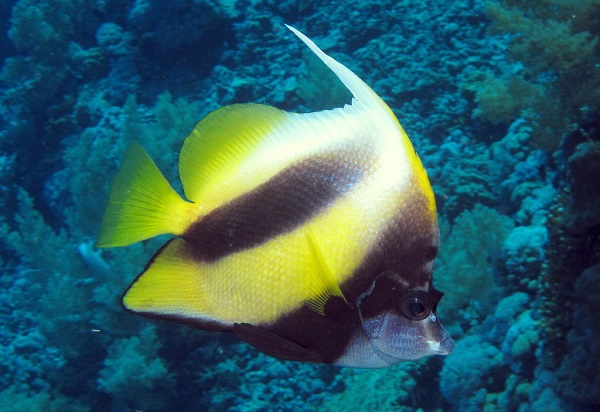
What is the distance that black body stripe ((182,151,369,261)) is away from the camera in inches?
33.7

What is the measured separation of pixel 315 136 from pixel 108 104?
958 centimetres

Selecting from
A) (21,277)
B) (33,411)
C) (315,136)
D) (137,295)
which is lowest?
(21,277)

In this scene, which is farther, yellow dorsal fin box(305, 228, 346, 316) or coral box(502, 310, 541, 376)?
coral box(502, 310, 541, 376)

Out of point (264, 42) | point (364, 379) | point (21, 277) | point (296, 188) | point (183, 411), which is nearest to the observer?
point (296, 188)

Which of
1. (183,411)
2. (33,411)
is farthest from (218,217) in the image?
(33,411)

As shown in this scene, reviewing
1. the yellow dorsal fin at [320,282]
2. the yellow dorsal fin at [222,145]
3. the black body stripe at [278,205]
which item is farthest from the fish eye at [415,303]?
the yellow dorsal fin at [222,145]

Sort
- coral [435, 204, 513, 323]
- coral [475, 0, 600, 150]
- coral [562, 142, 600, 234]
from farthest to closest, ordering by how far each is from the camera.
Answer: coral [475, 0, 600, 150], coral [435, 204, 513, 323], coral [562, 142, 600, 234]

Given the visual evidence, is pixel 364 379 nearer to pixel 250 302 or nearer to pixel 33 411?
pixel 33 411

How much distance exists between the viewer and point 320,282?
819mm

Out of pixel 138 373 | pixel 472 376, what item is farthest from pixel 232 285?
pixel 138 373

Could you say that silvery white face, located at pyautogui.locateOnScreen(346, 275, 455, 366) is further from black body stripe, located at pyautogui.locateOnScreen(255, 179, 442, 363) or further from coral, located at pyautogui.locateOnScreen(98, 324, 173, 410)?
coral, located at pyautogui.locateOnScreen(98, 324, 173, 410)

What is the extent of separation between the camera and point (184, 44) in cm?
959

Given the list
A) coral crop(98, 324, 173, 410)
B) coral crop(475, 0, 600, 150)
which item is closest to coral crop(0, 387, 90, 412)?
coral crop(98, 324, 173, 410)

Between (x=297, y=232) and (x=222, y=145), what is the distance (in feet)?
0.79
